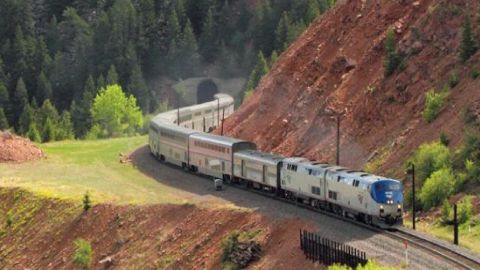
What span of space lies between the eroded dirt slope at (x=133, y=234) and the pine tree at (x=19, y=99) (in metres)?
110

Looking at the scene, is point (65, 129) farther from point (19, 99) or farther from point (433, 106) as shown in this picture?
point (433, 106)

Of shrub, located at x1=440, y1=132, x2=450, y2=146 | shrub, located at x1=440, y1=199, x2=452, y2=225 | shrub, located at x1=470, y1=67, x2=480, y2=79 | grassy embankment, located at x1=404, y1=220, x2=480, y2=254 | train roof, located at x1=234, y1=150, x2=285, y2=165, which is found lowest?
grassy embankment, located at x1=404, y1=220, x2=480, y2=254

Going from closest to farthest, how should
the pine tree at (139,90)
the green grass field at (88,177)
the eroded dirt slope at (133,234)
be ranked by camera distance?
1. the eroded dirt slope at (133,234)
2. the green grass field at (88,177)
3. the pine tree at (139,90)

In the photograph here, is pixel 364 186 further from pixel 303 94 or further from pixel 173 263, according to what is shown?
pixel 303 94

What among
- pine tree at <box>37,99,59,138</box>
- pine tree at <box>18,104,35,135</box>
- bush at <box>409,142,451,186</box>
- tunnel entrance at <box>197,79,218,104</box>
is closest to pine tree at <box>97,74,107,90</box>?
pine tree at <box>37,99,59,138</box>

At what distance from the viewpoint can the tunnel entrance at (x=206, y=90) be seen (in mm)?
190450

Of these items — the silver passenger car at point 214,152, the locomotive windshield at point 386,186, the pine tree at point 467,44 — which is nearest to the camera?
the locomotive windshield at point 386,186

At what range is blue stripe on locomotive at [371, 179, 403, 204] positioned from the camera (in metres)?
54.4

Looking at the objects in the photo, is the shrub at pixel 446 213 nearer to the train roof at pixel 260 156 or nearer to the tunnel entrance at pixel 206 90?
the train roof at pixel 260 156

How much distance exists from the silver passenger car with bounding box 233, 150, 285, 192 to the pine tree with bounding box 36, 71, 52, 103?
409 ft

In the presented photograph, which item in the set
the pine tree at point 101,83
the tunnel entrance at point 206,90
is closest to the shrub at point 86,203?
the pine tree at point 101,83

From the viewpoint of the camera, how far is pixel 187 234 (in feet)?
207

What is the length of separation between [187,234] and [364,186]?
13.3 m

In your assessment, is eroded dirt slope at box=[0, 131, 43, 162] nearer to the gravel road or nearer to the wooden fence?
the gravel road
